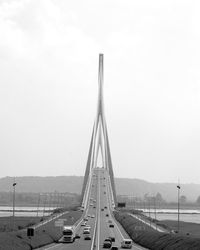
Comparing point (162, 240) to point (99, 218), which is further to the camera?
point (99, 218)

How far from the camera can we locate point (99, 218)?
121m

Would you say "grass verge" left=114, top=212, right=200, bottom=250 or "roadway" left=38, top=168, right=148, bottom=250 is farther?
"roadway" left=38, top=168, right=148, bottom=250

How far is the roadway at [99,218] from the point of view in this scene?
225 ft

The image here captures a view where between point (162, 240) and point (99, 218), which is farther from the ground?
point (99, 218)

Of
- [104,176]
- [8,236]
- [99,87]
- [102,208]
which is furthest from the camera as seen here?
[104,176]

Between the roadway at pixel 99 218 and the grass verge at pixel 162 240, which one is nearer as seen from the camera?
the grass verge at pixel 162 240

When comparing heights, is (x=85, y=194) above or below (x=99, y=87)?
below

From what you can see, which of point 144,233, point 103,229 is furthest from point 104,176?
point 144,233

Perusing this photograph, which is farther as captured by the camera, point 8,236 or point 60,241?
point 60,241

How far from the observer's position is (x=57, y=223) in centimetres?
9456

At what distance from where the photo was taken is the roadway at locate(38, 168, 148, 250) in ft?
225

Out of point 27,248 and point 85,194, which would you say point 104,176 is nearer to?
point 85,194

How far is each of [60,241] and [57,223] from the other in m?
20.2

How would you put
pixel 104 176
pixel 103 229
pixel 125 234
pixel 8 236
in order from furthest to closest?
pixel 104 176, pixel 103 229, pixel 125 234, pixel 8 236
